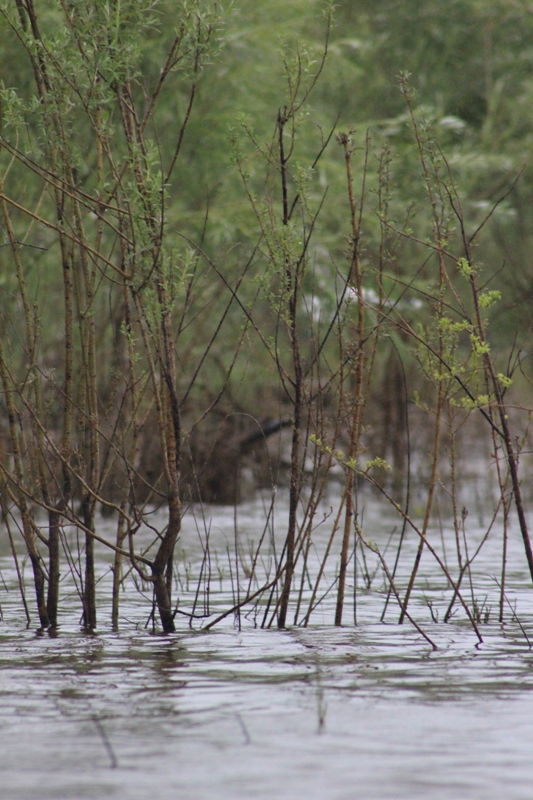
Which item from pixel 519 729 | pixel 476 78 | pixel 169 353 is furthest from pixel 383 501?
pixel 519 729

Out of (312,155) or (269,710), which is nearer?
(269,710)

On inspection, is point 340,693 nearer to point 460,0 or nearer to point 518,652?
point 518,652

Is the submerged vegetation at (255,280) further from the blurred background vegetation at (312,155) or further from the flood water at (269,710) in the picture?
the flood water at (269,710)

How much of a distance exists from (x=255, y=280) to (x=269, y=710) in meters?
2.05

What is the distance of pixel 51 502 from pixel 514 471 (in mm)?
2256

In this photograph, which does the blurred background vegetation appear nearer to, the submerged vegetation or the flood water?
the submerged vegetation

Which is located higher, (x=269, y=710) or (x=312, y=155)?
(x=312, y=155)

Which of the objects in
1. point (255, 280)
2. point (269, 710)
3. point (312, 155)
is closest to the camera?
point (269, 710)

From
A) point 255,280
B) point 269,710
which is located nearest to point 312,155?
point 255,280

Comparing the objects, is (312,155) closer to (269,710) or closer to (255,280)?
(255,280)

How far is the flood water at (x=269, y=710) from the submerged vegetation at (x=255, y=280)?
26 centimetres

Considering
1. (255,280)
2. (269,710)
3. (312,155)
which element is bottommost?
(269,710)

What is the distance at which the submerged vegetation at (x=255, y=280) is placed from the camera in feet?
17.2

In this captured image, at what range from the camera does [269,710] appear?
14.1 ft
